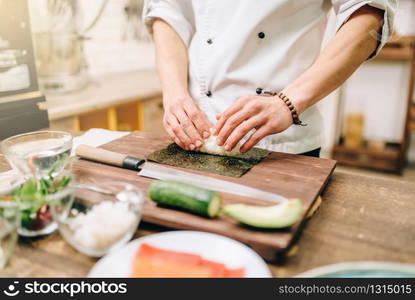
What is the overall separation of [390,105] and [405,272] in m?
3.24

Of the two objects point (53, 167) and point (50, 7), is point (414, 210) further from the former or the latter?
point (50, 7)

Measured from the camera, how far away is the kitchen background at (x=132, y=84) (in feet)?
6.82

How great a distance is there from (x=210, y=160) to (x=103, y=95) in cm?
131

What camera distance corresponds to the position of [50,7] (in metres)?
2.27

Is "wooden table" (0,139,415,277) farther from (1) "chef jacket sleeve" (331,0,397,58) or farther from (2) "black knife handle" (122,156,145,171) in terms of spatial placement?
(1) "chef jacket sleeve" (331,0,397,58)

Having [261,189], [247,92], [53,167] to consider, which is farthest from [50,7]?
[261,189]

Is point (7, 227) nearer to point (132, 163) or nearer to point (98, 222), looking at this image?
point (98, 222)

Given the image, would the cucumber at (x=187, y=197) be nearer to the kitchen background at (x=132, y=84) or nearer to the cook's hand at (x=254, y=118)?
the cook's hand at (x=254, y=118)

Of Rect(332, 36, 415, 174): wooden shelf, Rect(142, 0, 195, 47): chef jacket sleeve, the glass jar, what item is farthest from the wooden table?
Rect(332, 36, 415, 174): wooden shelf

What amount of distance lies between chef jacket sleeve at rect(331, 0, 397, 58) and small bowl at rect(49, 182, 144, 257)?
0.77 metres

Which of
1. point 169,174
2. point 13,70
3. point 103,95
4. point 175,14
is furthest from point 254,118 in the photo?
point 103,95

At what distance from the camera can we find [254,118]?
0.98 m


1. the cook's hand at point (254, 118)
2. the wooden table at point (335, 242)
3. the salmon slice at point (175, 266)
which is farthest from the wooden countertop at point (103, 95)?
the salmon slice at point (175, 266)

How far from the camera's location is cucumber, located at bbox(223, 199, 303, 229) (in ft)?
2.15
